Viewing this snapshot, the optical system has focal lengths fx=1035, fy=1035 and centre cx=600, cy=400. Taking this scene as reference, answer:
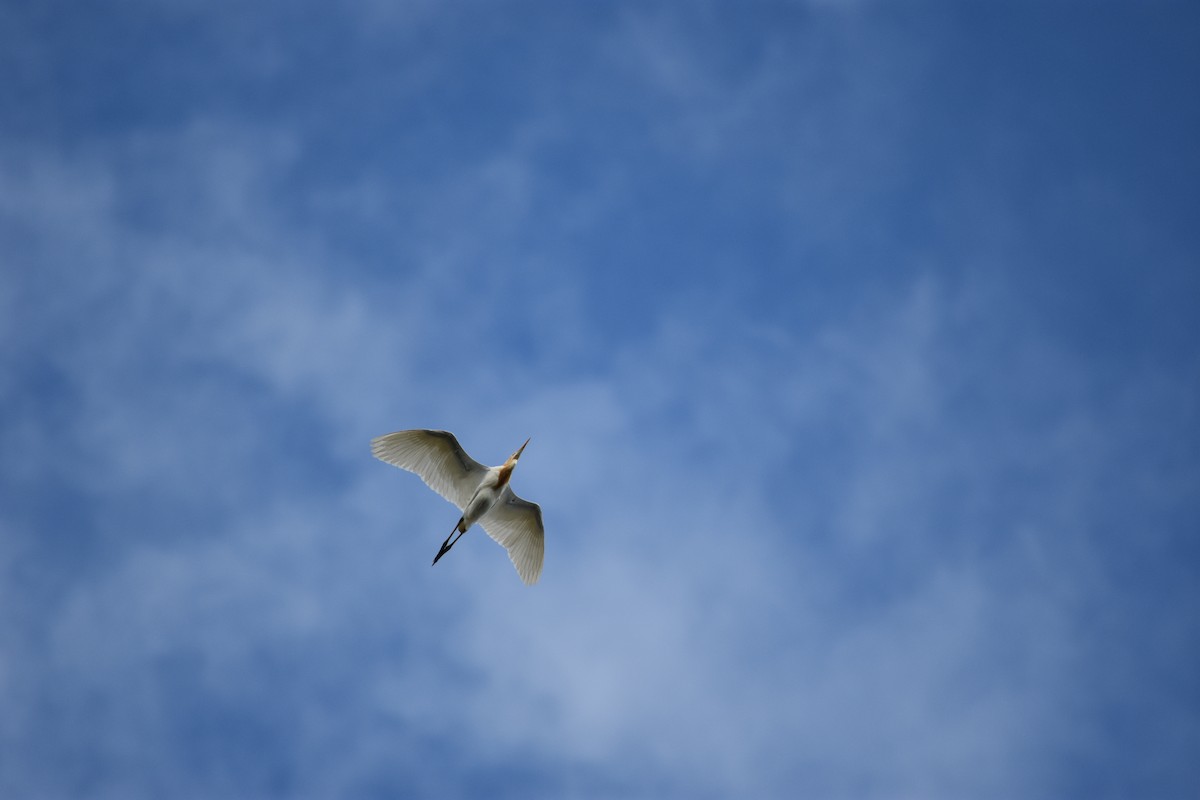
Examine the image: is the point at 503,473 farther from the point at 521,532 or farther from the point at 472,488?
the point at 521,532

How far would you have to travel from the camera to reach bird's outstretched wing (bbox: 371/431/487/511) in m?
23.9

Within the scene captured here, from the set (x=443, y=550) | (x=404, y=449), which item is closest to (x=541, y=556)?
(x=443, y=550)

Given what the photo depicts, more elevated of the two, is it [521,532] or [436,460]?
[436,460]

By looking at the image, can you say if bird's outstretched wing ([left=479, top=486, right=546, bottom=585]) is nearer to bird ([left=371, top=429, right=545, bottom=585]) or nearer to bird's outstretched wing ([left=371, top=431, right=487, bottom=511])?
bird ([left=371, top=429, right=545, bottom=585])

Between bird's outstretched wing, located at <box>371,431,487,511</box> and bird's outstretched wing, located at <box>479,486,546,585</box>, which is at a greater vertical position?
bird's outstretched wing, located at <box>371,431,487,511</box>

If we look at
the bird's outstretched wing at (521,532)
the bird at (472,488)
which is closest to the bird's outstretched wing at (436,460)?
the bird at (472,488)

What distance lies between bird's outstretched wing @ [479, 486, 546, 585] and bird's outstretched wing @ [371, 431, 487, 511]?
3.76 ft

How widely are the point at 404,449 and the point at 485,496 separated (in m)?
2.21

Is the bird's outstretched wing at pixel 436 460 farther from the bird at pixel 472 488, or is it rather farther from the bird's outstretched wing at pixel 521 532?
the bird's outstretched wing at pixel 521 532

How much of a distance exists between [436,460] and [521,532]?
308 centimetres

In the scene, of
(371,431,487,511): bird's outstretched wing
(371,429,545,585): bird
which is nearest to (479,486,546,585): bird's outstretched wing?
(371,429,545,585): bird

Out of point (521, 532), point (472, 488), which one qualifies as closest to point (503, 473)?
point (472, 488)

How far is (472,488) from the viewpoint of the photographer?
985 inches

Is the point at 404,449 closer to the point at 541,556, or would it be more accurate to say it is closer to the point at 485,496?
the point at 485,496
